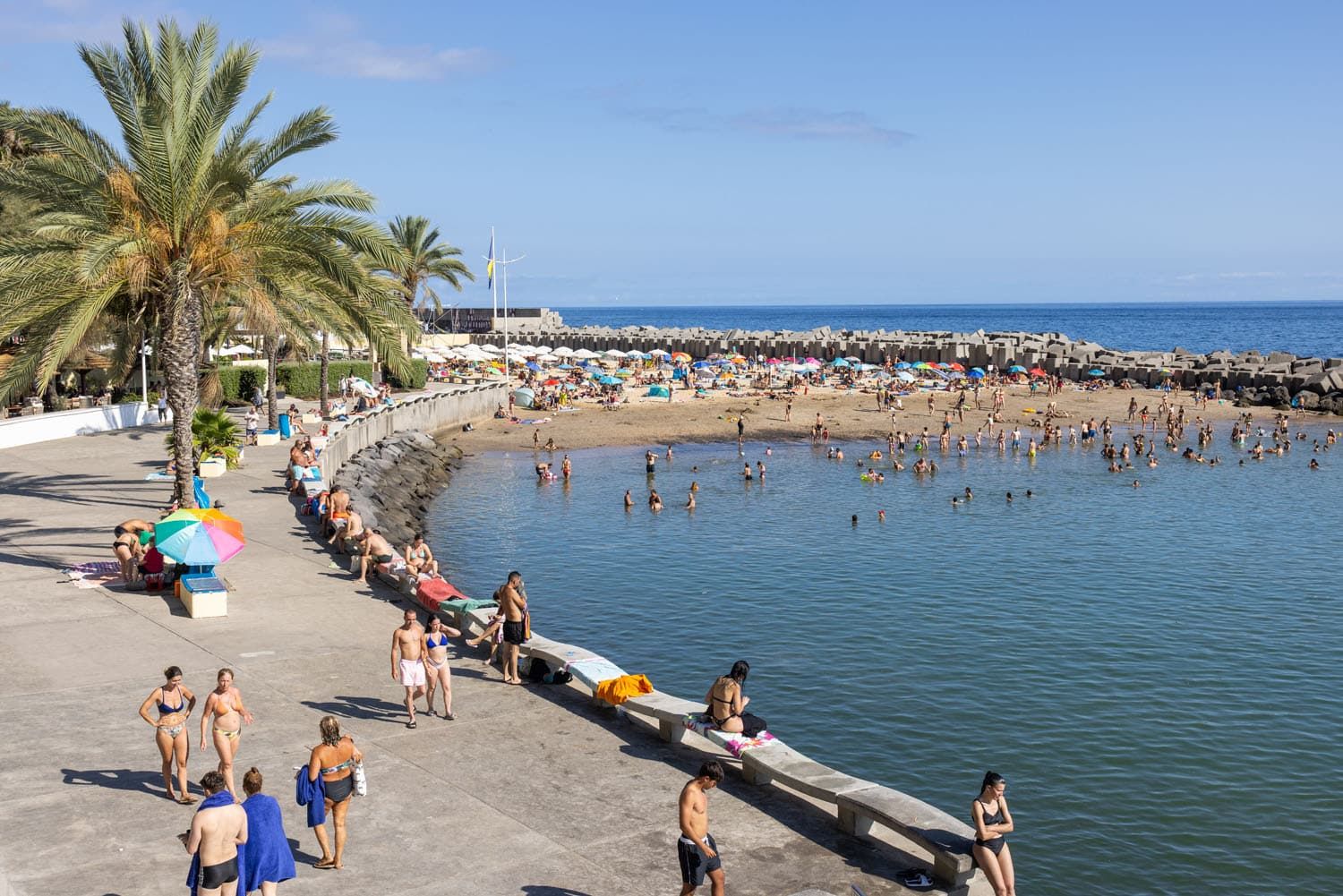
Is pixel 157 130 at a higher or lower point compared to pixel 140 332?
higher

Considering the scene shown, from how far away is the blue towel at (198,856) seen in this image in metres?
8.77

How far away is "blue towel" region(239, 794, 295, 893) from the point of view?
8969 mm

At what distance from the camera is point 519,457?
4988 cm

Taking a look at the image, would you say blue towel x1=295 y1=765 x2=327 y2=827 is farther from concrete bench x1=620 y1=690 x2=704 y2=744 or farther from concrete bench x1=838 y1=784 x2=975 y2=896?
concrete bench x1=838 y1=784 x2=975 y2=896

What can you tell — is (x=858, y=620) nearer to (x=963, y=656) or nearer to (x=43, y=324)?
(x=963, y=656)


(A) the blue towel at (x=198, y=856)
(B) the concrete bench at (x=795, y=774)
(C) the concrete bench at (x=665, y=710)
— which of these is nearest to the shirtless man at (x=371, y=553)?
(C) the concrete bench at (x=665, y=710)

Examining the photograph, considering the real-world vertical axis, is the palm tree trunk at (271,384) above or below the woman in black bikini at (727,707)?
above

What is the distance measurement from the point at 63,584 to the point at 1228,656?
2034 centimetres

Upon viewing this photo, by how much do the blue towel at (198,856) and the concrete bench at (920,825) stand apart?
16.4 feet

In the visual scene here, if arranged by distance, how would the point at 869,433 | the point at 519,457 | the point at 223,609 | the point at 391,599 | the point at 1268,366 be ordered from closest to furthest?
the point at 223,609
the point at 391,599
the point at 519,457
the point at 869,433
the point at 1268,366

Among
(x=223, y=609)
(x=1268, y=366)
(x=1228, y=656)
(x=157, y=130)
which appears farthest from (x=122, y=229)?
(x=1268, y=366)

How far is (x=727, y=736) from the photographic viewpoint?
12438mm

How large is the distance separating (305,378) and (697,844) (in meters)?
46.8

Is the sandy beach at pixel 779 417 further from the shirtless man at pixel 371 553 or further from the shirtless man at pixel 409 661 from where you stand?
the shirtless man at pixel 409 661
